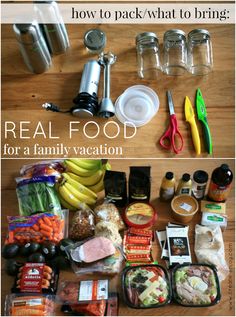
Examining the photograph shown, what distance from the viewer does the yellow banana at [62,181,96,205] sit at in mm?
1173

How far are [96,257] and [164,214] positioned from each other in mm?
241

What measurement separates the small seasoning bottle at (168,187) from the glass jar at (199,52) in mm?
444

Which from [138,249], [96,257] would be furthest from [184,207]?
[96,257]

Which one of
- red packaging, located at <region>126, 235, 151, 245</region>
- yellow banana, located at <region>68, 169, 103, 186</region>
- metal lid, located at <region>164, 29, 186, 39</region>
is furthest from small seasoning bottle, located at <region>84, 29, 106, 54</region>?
red packaging, located at <region>126, 235, 151, 245</region>

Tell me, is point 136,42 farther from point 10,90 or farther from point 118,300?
point 118,300

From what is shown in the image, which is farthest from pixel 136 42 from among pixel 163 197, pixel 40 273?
pixel 40 273

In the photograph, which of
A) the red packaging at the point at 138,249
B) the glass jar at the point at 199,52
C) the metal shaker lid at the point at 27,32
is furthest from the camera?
A: the glass jar at the point at 199,52

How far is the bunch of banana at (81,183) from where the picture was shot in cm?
117

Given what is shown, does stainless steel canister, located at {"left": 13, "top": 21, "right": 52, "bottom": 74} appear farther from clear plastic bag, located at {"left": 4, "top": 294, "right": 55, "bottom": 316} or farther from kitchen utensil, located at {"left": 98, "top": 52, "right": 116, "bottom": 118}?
clear plastic bag, located at {"left": 4, "top": 294, "right": 55, "bottom": 316}

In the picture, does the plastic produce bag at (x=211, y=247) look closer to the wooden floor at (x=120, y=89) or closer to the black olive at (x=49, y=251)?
the wooden floor at (x=120, y=89)

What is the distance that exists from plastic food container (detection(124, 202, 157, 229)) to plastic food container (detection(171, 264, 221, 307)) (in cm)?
15

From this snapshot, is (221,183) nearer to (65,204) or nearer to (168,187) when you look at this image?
(168,187)

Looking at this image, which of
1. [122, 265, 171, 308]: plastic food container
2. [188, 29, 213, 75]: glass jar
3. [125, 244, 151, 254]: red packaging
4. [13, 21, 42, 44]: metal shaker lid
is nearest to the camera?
[122, 265, 171, 308]: plastic food container

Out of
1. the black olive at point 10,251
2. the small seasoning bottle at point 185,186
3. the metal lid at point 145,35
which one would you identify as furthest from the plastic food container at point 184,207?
the metal lid at point 145,35
